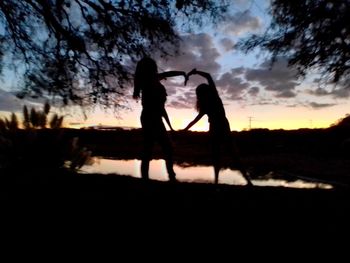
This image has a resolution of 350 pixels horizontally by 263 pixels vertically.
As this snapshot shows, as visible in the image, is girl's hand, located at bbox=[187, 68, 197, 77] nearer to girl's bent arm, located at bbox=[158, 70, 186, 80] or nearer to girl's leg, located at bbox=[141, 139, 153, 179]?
girl's bent arm, located at bbox=[158, 70, 186, 80]

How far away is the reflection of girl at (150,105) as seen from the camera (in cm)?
596

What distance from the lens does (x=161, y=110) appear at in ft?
20.0

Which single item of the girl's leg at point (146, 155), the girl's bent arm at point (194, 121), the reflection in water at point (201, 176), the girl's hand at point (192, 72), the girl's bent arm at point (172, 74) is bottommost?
the reflection in water at point (201, 176)

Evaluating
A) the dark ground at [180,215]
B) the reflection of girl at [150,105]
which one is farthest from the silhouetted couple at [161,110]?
the dark ground at [180,215]

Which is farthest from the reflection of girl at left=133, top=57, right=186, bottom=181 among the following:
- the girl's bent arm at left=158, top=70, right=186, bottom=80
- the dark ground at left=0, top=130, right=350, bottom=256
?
the dark ground at left=0, top=130, right=350, bottom=256

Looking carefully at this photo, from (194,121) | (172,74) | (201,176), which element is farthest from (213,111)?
(201,176)

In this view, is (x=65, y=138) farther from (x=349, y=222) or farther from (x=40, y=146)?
(x=349, y=222)

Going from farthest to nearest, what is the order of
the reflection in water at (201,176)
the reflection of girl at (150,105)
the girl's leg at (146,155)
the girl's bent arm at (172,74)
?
the reflection in water at (201,176) < the girl's bent arm at (172,74) < the girl's leg at (146,155) < the reflection of girl at (150,105)

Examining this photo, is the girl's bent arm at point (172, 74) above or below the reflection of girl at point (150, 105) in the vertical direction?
above

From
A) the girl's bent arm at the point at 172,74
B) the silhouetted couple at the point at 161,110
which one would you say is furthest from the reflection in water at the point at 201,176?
the girl's bent arm at the point at 172,74

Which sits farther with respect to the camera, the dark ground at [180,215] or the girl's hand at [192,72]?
the girl's hand at [192,72]

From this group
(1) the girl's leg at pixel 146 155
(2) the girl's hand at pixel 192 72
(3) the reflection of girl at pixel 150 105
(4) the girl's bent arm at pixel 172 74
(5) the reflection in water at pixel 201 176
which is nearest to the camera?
(3) the reflection of girl at pixel 150 105

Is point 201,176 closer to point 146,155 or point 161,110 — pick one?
point 146,155

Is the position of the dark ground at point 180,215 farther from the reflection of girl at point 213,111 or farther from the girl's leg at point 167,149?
the reflection of girl at point 213,111
